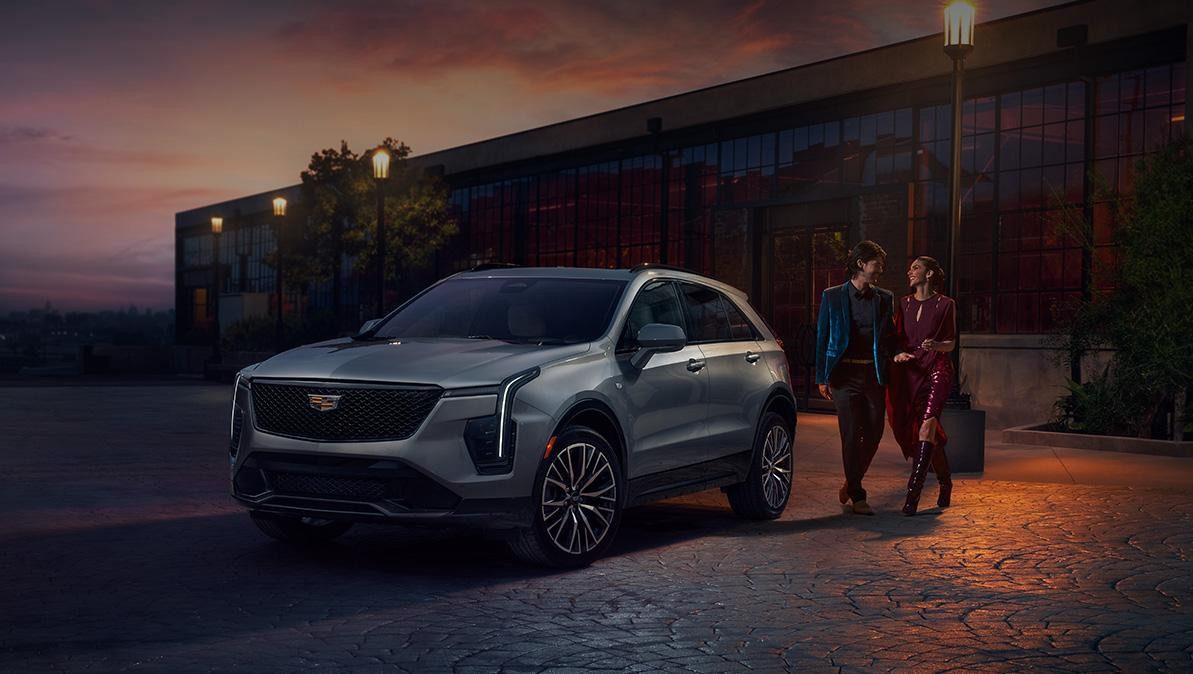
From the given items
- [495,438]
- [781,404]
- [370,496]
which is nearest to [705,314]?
[781,404]

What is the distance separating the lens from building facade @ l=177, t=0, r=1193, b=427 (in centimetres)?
2134

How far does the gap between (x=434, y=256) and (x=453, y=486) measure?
3601 cm

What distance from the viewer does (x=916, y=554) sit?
8.95 m

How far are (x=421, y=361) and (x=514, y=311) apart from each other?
4.65ft

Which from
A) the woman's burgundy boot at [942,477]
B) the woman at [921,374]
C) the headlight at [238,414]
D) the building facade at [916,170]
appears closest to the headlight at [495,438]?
the headlight at [238,414]

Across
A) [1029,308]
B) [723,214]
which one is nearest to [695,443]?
[1029,308]

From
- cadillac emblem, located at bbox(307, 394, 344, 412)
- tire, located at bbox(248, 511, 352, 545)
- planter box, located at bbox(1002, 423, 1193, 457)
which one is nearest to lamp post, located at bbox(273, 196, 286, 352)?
planter box, located at bbox(1002, 423, 1193, 457)

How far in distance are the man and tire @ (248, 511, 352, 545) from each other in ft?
12.7

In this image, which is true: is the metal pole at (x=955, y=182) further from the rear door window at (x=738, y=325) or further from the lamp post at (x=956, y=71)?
the rear door window at (x=738, y=325)

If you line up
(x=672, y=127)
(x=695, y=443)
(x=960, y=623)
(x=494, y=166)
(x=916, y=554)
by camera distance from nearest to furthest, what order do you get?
1. (x=960, y=623)
2. (x=916, y=554)
3. (x=695, y=443)
4. (x=672, y=127)
5. (x=494, y=166)

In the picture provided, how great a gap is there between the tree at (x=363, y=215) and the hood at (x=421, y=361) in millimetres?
31859

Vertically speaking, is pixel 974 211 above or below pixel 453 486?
above

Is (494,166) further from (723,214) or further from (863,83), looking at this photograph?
(863,83)

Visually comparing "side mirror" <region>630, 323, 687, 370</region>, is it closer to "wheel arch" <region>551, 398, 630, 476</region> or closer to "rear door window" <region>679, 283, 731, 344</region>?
"wheel arch" <region>551, 398, 630, 476</region>
